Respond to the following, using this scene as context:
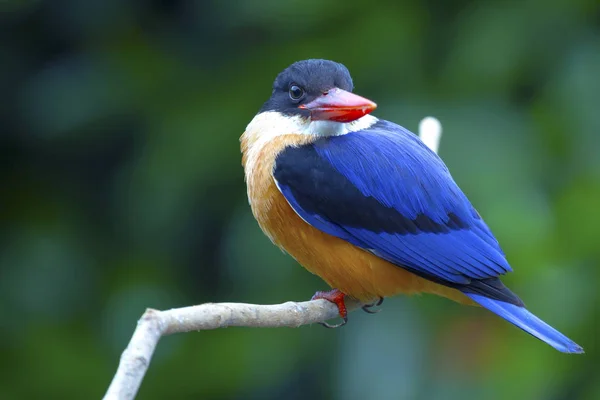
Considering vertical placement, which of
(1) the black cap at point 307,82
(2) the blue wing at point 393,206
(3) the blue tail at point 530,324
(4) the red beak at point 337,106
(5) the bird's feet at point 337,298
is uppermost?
(1) the black cap at point 307,82

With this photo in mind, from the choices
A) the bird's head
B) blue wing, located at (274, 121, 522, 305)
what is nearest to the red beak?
the bird's head

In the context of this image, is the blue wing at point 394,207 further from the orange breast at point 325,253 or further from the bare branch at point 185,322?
the bare branch at point 185,322

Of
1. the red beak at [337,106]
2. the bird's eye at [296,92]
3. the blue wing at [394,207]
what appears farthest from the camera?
the bird's eye at [296,92]

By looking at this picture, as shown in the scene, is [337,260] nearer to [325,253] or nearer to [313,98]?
[325,253]

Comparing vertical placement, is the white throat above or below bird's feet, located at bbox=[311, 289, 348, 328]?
above

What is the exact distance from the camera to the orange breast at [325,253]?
297cm

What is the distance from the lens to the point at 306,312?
101 inches

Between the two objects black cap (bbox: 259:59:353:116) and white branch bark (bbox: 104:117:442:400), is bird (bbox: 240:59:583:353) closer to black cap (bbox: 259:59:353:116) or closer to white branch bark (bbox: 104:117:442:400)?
black cap (bbox: 259:59:353:116)

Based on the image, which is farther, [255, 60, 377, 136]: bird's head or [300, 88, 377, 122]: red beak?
[255, 60, 377, 136]: bird's head

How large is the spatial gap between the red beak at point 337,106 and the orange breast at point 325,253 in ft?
0.40

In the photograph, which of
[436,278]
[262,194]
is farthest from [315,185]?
[436,278]

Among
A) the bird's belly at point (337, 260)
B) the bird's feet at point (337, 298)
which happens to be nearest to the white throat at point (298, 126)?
the bird's belly at point (337, 260)

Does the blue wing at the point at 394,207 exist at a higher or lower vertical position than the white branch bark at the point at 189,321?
higher

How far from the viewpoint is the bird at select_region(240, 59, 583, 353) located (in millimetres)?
2957
